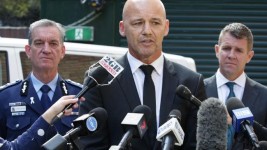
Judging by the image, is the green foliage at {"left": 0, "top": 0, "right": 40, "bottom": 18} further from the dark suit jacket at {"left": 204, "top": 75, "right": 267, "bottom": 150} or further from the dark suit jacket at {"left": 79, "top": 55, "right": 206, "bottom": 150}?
the dark suit jacket at {"left": 79, "top": 55, "right": 206, "bottom": 150}

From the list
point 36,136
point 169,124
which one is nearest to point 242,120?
point 169,124

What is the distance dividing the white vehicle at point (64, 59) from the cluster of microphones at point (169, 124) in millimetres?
3001

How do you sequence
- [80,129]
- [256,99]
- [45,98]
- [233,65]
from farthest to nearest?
[233,65], [256,99], [45,98], [80,129]

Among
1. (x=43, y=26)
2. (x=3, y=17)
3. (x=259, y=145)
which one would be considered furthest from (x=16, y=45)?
(x=3, y=17)

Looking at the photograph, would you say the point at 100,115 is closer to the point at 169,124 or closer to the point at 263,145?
the point at 169,124

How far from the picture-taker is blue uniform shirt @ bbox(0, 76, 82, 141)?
4.05m

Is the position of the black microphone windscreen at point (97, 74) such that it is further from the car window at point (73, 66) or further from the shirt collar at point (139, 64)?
the car window at point (73, 66)

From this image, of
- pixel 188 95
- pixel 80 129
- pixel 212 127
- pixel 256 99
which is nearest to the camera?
pixel 212 127

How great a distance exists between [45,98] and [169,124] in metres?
1.58

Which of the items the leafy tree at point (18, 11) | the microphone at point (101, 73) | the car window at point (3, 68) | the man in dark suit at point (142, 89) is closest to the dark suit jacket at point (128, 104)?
the man in dark suit at point (142, 89)

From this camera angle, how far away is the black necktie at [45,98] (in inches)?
166

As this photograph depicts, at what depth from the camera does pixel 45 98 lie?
425 centimetres

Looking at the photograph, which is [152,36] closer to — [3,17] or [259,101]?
[259,101]

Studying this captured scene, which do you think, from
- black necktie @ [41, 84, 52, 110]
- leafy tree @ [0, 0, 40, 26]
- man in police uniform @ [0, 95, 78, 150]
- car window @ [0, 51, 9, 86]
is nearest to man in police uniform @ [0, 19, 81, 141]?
black necktie @ [41, 84, 52, 110]
